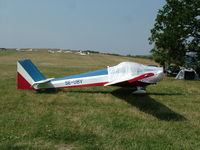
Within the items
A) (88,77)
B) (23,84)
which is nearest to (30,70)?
(23,84)

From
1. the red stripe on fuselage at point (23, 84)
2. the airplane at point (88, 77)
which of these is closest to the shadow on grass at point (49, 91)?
the airplane at point (88, 77)

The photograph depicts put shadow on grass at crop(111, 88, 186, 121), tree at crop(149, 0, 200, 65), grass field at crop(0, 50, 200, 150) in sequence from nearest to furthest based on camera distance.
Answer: grass field at crop(0, 50, 200, 150)
shadow on grass at crop(111, 88, 186, 121)
tree at crop(149, 0, 200, 65)

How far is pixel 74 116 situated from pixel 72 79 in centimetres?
345

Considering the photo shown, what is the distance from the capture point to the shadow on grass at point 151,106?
6374 mm

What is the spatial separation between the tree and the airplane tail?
45.4ft

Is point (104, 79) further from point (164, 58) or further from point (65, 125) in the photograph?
point (164, 58)

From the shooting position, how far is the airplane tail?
8766mm

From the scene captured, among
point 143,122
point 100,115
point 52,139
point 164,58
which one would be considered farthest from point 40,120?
point 164,58

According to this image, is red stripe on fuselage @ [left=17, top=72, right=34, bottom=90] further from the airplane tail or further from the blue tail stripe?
the blue tail stripe

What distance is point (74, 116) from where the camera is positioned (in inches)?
243

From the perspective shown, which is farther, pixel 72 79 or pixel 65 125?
pixel 72 79

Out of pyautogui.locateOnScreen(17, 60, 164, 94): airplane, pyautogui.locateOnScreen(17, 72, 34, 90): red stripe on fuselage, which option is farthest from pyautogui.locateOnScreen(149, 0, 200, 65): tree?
pyautogui.locateOnScreen(17, 72, 34, 90): red stripe on fuselage

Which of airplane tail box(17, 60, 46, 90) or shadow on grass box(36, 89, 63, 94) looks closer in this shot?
airplane tail box(17, 60, 46, 90)

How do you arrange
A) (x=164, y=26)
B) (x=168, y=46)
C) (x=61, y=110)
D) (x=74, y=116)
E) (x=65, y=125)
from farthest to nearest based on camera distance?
(x=164, y=26), (x=168, y=46), (x=61, y=110), (x=74, y=116), (x=65, y=125)
